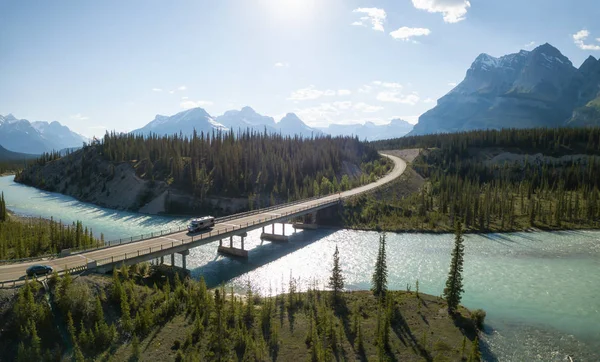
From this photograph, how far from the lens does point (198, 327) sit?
37.2 m

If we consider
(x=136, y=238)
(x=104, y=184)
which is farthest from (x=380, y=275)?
(x=104, y=184)

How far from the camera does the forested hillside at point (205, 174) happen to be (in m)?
134

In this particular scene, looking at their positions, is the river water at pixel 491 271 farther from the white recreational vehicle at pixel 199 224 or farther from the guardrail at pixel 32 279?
the guardrail at pixel 32 279

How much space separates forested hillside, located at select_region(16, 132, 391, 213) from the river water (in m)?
27.0

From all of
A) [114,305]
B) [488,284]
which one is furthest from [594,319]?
[114,305]

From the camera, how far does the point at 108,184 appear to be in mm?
154625

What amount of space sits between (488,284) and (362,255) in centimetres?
2452

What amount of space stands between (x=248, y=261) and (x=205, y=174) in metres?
80.1

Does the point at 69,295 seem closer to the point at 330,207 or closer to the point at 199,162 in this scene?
the point at 330,207

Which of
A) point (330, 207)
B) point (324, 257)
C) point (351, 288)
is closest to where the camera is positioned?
point (351, 288)

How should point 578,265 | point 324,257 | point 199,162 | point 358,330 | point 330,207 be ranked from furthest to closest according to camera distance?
point 199,162
point 330,207
point 324,257
point 578,265
point 358,330

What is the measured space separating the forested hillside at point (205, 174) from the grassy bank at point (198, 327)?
76.5 m

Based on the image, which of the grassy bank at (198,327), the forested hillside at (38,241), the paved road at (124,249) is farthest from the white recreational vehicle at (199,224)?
the grassy bank at (198,327)

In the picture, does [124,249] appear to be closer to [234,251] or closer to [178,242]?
[178,242]
